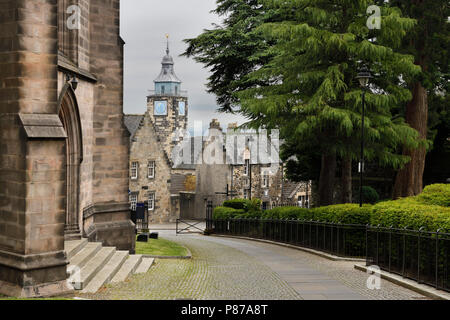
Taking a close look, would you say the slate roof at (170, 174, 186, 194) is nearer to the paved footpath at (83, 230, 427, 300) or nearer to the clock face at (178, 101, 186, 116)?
the clock face at (178, 101, 186, 116)

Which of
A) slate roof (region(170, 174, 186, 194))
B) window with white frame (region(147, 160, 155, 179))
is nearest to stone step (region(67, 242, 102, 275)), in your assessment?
window with white frame (region(147, 160, 155, 179))

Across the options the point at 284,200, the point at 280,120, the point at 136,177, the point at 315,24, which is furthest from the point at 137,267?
the point at 284,200

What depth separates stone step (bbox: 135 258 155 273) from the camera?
13.5 metres

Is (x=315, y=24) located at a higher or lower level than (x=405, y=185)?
higher

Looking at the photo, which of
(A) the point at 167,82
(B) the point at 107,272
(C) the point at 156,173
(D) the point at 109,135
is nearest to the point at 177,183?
(C) the point at 156,173

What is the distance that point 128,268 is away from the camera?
13.2 meters

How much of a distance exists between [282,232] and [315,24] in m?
9.17

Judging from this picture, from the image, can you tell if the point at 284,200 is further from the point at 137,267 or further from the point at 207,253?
the point at 137,267

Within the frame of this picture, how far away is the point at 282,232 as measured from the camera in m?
22.2

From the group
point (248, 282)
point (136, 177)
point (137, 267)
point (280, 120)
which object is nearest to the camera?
point (248, 282)

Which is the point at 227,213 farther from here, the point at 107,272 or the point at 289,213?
the point at 107,272

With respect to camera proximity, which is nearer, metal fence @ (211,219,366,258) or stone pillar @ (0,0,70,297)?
stone pillar @ (0,0,70,297)

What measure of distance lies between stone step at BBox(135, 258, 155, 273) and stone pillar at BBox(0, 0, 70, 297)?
3.60 m

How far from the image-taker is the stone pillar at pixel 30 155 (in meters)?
9.59
